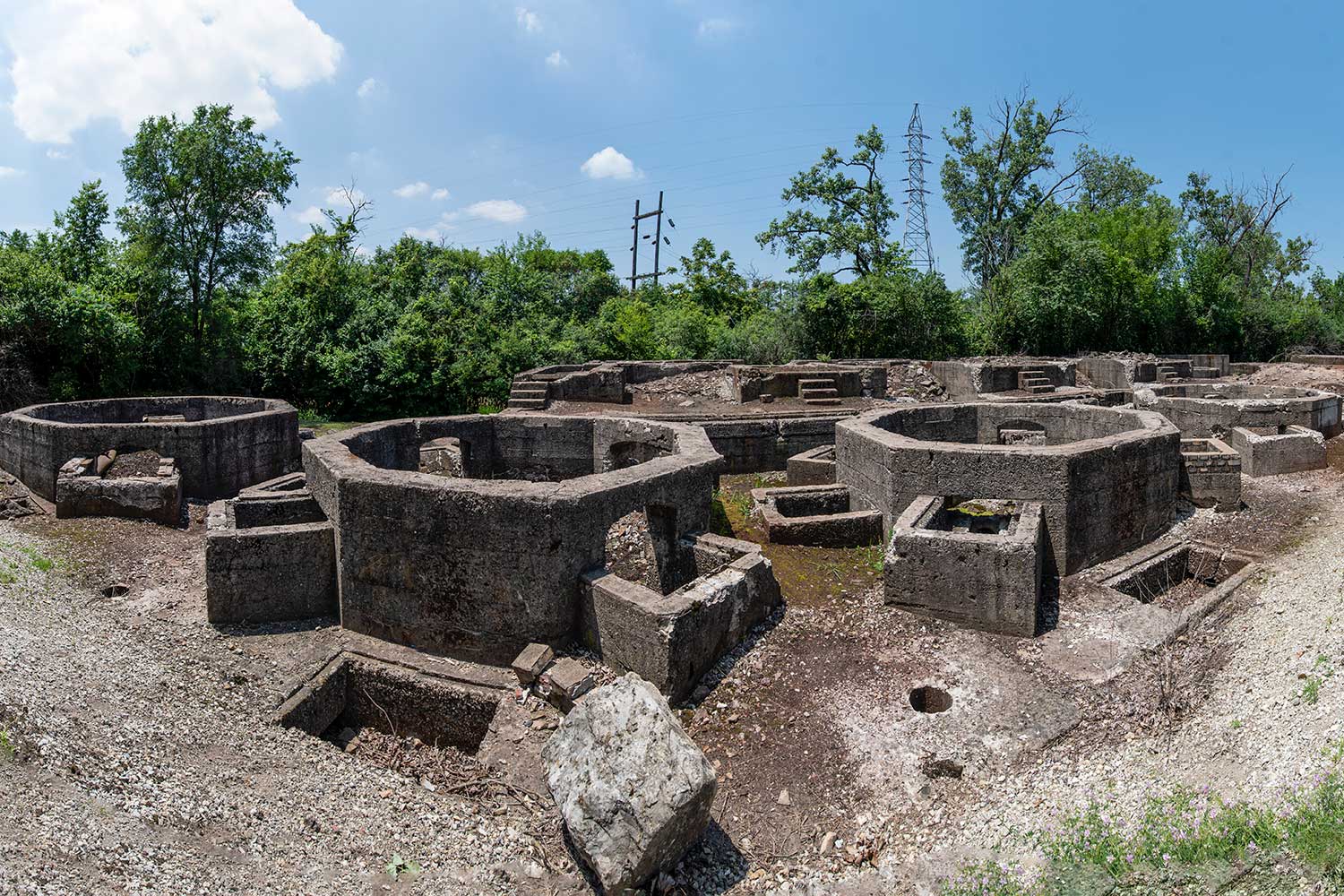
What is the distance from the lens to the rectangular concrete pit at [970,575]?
7.37 metres

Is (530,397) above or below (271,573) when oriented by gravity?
above

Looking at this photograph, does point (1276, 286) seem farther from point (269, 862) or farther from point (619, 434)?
point (269, 862)

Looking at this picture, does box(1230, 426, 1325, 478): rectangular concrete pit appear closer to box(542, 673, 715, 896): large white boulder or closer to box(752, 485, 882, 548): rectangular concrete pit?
box(752, 485, 882, 548): rectangular concrete pit

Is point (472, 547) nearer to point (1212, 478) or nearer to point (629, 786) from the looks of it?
point (629, 786)

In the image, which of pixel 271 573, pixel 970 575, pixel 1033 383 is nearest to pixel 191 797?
pixel 271 573

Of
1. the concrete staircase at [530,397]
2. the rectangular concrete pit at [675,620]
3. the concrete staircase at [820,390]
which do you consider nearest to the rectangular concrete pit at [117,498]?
the rectangular concrete pit at [675,620]

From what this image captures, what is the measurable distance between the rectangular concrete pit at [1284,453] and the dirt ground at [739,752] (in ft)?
15.5

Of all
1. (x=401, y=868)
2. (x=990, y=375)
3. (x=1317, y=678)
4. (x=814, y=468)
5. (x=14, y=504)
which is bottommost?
(x=401, y=868)

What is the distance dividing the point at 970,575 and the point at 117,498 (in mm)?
A: 10504

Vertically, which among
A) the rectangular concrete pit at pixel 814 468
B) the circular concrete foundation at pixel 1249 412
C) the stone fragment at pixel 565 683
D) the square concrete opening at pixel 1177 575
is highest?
the circular concrete foundation at pixel 1249 412

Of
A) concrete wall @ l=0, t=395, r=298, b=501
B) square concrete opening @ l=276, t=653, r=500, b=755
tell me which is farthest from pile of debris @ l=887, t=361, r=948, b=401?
square concrete opening @ l=276, t=653, r=500, b=755

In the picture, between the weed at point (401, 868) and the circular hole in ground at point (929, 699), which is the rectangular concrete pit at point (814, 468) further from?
the weed at point (401, 868)

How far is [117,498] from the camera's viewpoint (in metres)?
10.9

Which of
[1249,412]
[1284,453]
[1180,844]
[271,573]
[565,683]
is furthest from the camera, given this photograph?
[1249,412]
